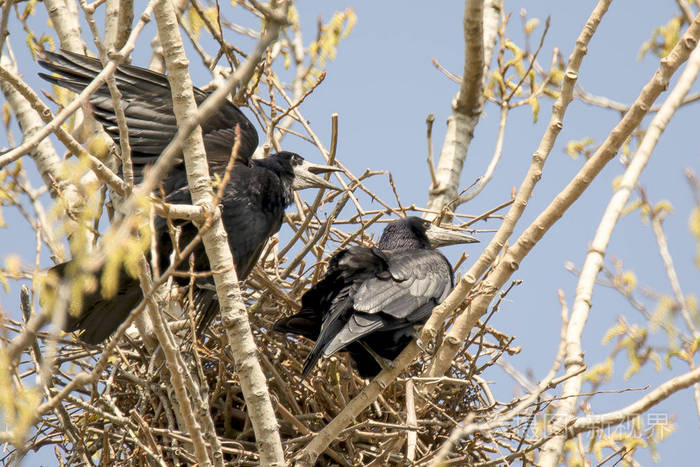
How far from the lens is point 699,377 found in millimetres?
2693

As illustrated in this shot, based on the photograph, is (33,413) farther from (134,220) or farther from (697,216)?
(697,216)

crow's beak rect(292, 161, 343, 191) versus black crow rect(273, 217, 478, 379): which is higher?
crow's beak rect(292, 161, 343, 191)

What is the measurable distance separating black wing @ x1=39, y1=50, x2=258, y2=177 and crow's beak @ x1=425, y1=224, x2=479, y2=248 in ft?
4.34

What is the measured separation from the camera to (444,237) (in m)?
5.80

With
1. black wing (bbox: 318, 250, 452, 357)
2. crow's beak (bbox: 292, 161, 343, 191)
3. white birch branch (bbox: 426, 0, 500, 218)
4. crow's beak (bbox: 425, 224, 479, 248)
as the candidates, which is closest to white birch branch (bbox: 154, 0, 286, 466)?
black wing (bbox: 318, 250, 452, 357)

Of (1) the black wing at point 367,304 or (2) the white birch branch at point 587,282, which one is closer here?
(2) the white birch branch at point 587,282

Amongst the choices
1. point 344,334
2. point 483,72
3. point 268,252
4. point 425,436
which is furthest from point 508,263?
point 483,72

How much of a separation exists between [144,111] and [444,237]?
214 centimetres

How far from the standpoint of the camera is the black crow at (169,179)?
15.6 feet

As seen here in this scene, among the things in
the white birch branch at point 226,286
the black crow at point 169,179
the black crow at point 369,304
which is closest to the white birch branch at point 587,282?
the black crow at point 369,304

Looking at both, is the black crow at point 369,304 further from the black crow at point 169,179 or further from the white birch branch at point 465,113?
the white birch branch at point 465,113

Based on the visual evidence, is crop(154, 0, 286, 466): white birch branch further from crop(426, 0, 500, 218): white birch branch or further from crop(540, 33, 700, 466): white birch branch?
crop(426, 0, 500, 218): white birch branch

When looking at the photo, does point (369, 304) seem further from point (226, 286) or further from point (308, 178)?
point (308, 178)

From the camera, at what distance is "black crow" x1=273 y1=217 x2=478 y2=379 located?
4.48m
